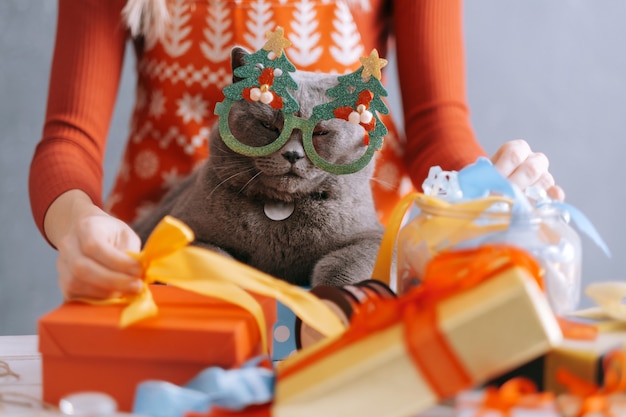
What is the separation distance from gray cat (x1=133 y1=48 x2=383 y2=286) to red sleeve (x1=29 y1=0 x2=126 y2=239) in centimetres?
30

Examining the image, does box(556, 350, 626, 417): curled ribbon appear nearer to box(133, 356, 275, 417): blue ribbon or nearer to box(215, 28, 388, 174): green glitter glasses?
box(133, 356, 275, 417): blue ribbon

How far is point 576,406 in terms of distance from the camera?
39 cm

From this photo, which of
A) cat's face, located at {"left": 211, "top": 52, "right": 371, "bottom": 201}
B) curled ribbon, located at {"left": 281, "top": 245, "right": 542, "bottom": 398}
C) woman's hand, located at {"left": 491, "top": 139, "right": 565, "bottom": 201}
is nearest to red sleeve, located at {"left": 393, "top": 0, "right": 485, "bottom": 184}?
woman's hand, located at {"left": 491, "top": 139, "right": 565, "bottom": 201}

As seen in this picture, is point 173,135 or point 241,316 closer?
point 241,316

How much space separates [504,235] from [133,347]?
0.27 meters

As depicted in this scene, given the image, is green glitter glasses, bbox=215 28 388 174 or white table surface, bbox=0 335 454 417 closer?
white table surface, bbox=0 335 454 417

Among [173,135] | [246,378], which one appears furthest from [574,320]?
[173,135]

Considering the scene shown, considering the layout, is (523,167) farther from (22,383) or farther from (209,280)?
(22,383)

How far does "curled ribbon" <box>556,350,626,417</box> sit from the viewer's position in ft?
1.26

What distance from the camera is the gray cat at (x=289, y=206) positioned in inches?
26.5

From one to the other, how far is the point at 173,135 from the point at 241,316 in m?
0.57

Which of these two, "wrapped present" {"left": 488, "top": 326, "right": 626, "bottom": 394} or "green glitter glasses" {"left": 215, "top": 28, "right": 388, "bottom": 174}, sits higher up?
"green glitter glasses" {"left": 215, "top": 28, "right": 388, "bottom": 174}

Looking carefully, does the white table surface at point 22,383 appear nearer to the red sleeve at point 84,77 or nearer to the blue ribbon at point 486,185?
the blue ribbon at point 486,185

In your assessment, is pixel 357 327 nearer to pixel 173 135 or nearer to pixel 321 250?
pixel 321 250
